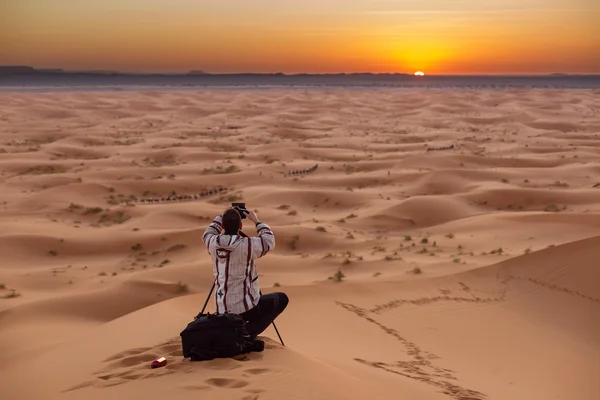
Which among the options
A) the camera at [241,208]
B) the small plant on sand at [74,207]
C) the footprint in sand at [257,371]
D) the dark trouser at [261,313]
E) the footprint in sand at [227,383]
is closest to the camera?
the footprint in sand at [227,383]

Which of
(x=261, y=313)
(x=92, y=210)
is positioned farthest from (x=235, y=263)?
(x=92, y=210)

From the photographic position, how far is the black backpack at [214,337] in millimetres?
4867

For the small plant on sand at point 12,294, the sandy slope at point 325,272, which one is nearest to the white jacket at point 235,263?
the sandy slope at point 325,272

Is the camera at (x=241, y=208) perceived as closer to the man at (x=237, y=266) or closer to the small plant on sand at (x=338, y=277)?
the man at (x=237, y=266)

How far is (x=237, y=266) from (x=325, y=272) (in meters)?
5.13

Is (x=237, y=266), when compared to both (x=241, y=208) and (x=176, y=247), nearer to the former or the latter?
(x=241, y=208)

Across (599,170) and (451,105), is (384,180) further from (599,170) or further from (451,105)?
(451,105)

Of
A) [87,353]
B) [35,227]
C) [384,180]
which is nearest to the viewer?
[87,353]

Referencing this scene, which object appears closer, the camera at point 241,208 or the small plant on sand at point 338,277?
the camera at point 241,208

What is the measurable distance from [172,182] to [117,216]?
14.9 feet

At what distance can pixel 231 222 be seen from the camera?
493cm

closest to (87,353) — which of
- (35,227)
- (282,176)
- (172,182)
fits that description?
(35,227)

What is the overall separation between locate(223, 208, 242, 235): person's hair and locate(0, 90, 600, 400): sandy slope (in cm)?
106

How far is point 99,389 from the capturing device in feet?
15.9
